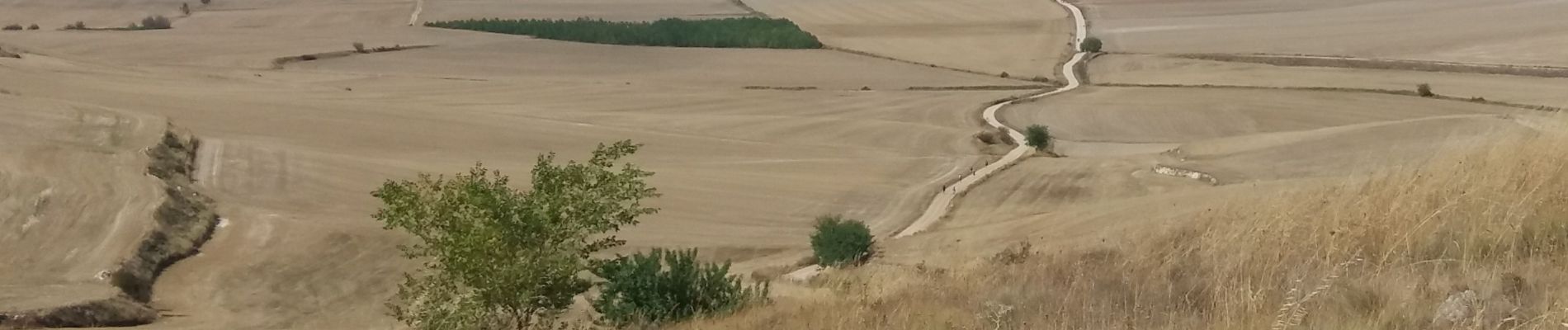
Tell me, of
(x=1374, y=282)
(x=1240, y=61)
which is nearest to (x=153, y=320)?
(x=1374, y=282)

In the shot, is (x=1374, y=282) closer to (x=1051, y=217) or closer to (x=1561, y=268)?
(x=1561, y=268)

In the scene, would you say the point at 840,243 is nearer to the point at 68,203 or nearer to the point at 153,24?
the point at 68,203

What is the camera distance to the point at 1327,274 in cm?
712

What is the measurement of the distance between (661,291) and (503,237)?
5.52ft

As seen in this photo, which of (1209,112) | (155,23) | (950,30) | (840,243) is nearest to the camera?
(840,243)

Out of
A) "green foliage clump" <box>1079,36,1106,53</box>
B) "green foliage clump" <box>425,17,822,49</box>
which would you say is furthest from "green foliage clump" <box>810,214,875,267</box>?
"green foliage clump" <box>425,17,822,49</box>

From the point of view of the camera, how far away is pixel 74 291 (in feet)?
73.0

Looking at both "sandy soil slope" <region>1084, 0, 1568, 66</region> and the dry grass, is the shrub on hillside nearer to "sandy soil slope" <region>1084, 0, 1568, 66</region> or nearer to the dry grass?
"sandy soil slope" <region>1084, 0, 1568, 66</region>

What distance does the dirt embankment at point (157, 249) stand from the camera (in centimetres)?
2086

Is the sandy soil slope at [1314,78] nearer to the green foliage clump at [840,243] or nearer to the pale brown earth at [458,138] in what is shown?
the pale brown earth at [458,138]

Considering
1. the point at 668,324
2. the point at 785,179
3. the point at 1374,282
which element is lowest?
the point at 785,179

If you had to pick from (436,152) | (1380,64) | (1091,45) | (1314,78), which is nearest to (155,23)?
(1091,45)

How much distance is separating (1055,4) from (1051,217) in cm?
9163

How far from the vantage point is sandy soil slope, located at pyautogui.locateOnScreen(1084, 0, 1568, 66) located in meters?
78.2
